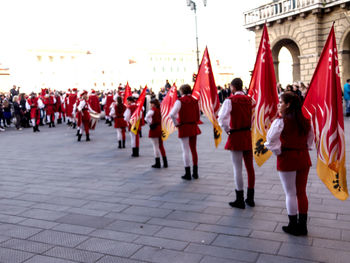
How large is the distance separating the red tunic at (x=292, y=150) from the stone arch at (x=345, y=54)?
1835 centimetres

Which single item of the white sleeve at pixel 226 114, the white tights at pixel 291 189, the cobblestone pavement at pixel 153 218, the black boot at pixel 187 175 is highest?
the white sleeve at pixel 226 114

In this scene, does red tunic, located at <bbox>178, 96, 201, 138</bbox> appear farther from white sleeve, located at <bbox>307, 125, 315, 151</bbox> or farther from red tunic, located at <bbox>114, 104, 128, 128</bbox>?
red tunic, located at <bbox>114, 104, 128, 128</bbox>

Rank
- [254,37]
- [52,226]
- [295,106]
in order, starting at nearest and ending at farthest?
[295,106] → [52,226] → [254,37]

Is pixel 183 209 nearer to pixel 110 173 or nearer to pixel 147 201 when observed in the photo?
pixel 147 201

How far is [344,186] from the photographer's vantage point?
13.9 feet

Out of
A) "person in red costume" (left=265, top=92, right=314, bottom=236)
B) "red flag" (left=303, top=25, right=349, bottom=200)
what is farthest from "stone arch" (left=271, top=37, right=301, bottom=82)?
"person in red costume" (left=265, top=92, right=314, bottom=236)

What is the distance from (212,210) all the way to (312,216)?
1276 mm

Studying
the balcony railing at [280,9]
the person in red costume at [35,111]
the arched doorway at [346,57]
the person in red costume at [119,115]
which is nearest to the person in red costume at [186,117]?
the person in red costume at [119,115]

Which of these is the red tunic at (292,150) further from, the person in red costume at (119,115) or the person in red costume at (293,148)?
the person in red costume at (119,115)

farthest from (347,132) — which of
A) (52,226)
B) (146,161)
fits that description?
(52,226)

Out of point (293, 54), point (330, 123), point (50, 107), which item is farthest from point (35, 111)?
point (293, 54)

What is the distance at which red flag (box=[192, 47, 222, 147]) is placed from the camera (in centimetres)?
666

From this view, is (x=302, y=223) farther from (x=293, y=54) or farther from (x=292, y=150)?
(x=293, y=54)

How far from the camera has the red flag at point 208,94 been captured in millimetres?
→ 6660
